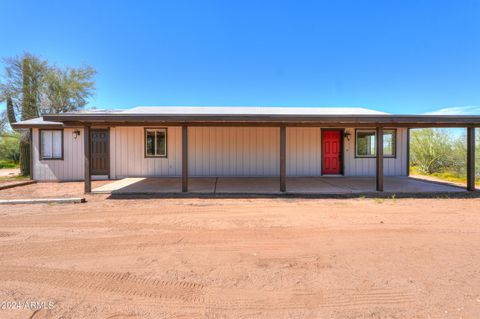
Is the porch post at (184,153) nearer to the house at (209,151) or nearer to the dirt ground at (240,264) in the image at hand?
the dirt ground at (240,264)

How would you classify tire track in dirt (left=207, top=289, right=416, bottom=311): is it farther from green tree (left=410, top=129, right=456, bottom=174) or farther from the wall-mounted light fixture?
green tree (left=410, top=129, right=456, bottom=174)

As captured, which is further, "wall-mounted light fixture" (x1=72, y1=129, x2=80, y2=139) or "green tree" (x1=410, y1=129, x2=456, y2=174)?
"green tree" (x1=410, y1=129, x2=456, y2=174)

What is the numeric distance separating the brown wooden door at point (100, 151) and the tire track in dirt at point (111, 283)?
8332mm

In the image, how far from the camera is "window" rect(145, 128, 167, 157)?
35.5ft

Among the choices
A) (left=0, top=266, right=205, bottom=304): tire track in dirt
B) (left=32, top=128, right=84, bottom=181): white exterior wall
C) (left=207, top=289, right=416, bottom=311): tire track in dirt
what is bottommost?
(left=207, top=289, right=416, bottom=311): tire track in dirt

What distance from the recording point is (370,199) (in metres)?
6.94

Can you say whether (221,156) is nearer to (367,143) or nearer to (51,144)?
(367,143)

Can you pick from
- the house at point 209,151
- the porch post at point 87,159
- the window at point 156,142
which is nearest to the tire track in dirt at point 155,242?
the porch post at point 87,159

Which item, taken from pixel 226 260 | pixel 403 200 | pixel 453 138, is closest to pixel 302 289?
pixel 226 260

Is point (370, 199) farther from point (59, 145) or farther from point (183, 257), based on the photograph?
point (59, 145)

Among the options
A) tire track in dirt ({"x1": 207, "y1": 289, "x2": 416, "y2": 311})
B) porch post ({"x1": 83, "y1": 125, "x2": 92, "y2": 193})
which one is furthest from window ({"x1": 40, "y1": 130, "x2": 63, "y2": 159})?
tire track in dirt ({"x1": 207, "y1": 289, "x2": 416, "y2": 311})

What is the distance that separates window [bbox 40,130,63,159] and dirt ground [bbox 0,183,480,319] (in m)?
5.90

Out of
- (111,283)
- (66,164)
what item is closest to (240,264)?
(111,283)

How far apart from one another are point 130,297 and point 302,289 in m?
1.71
